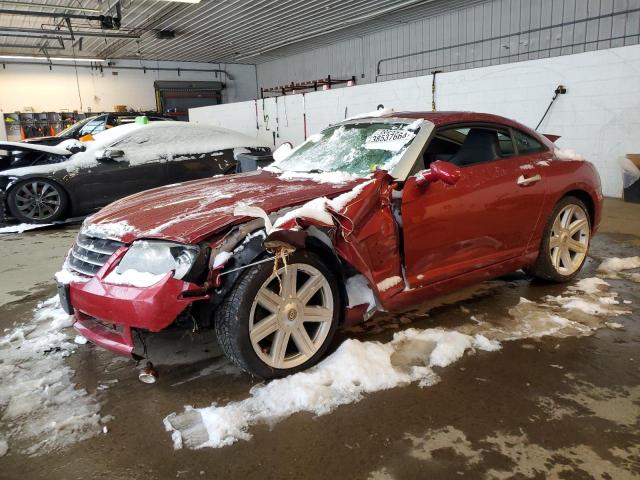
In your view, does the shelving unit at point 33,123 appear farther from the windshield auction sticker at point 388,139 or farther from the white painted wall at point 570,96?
the windshield auction sticker at point 388,139

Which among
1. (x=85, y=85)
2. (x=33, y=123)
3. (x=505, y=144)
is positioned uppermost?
(x=85, y=85)

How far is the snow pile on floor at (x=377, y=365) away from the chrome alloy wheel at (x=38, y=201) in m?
5.73

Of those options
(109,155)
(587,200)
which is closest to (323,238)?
(587,200)

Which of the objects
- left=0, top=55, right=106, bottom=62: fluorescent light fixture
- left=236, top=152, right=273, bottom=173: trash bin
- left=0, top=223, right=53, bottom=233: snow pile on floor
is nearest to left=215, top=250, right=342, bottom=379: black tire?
left=236, top=152, right=273, bottom=173: trash bin

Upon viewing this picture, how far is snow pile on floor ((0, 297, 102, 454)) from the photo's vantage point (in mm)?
2215

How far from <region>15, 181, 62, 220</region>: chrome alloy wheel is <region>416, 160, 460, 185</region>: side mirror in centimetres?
589

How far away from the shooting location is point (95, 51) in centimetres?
1822

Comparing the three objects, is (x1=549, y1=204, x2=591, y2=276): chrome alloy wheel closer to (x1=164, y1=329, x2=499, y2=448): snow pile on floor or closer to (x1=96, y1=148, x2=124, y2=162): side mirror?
(x1=164, y1=329, x2=499, y2=448): snow pile on floor

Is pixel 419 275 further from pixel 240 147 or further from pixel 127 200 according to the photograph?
pixel 240 147

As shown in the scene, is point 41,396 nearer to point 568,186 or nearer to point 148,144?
point 568,186

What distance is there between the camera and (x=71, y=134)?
1011 cm

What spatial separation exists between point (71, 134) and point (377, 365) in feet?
31.5

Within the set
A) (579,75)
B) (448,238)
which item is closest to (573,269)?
(448,238)

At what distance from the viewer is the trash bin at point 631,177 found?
7.39m
